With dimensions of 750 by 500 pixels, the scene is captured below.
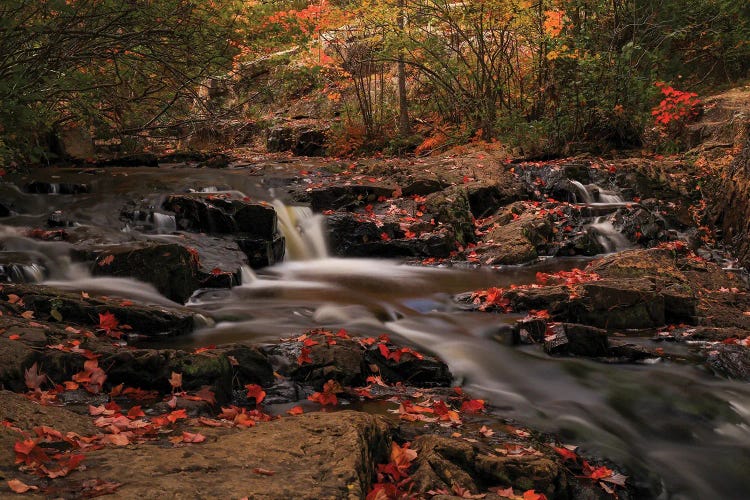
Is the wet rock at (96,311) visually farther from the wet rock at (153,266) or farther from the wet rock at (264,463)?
the wet rock at (264,463)

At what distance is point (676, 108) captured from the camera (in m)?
12.7

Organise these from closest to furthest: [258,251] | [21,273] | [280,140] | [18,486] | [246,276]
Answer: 1. [18,486]
2. [21,273]
3. [246,276]
4. [258,251]
5. [280,140]

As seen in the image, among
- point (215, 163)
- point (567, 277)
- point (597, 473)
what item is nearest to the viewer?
point (597, 473)

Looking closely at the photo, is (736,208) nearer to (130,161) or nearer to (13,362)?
(13,362)

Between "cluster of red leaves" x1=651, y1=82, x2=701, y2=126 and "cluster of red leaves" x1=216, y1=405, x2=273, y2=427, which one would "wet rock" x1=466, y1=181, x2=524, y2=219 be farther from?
"cluster of red leaves" x1=216, y1=405, x2=273, y2=427

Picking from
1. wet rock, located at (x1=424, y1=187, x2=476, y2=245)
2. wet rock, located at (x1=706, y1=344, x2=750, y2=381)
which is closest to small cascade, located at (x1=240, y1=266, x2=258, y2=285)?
wet rock, located at (x1=424, y1=187, x2=476, y2=245)

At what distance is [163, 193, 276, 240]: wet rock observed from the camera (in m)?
9.73

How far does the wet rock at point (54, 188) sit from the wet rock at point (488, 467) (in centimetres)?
992

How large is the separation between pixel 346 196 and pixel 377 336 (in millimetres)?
6039

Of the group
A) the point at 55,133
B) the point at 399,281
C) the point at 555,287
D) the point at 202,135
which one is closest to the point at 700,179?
the point at 555,287

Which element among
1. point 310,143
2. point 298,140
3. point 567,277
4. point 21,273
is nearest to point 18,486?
point 21,273

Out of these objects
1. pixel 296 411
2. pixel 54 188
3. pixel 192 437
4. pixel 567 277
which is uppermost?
pixel 54 188

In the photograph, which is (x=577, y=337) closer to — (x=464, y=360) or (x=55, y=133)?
(x=464, y=360)

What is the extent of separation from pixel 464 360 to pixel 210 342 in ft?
8.57
